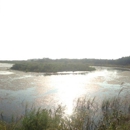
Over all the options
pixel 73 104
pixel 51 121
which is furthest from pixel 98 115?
pixel 51 121

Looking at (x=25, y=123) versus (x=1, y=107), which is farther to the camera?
(x=1, y=107)

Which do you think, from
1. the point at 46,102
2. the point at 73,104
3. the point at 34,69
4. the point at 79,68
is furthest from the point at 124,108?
the point at 79,68

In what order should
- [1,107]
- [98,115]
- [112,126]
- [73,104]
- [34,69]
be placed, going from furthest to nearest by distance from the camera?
[34,69]
[73,104]
[1,107]
[98,115]
[112,126]

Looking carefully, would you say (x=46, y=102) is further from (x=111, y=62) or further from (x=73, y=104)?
(x=111, y=62)

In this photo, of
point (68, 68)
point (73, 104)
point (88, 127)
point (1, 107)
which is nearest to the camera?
point (88, 127)

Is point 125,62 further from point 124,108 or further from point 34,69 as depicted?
point 124,108

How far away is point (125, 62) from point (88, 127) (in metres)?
61.4

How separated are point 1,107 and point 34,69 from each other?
24.5 meters

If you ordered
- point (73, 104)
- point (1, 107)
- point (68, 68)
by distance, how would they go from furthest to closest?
point (68, 68) → point (73, 104) → point (1, 107)

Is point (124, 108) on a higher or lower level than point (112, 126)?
lower

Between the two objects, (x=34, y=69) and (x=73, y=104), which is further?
(x=34, y=69)

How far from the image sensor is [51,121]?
5914 mm

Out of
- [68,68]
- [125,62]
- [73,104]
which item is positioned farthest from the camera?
[125,62]

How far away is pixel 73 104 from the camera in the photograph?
10.9m
